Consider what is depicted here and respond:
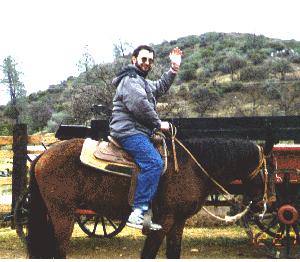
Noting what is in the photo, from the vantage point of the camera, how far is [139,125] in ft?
19.1

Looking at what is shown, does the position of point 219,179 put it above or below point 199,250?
above

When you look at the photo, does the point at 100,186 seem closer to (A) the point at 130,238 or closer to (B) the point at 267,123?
(B) the point at 267,123

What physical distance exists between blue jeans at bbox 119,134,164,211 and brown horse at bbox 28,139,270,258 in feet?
0.75

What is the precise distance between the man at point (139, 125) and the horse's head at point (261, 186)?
1141 mm

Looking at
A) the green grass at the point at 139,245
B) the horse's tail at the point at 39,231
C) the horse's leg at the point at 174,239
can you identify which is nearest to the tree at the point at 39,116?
the green grass at the point at 139,245

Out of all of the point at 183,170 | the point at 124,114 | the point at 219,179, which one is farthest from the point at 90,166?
the point at 219,179

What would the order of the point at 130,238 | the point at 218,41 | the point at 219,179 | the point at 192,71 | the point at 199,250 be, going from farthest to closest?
1. the point at 218,41
2. the point at 192,71
3. the point at 130,238
4. the point at 199,250
5. the point at 219,179

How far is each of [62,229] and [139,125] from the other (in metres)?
1.47

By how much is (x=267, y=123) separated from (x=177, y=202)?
2.69 meters

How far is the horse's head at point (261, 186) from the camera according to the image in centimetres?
583

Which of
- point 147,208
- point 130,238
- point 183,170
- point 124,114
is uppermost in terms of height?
point 124,114

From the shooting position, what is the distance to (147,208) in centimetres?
556

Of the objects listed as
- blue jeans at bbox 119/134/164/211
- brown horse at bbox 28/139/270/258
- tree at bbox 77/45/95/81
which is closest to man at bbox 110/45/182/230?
blue jeans at bbox 119/134/164/211

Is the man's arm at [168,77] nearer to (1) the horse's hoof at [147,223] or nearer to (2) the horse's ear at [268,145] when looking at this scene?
(2) the horse's ear at [268,145]
